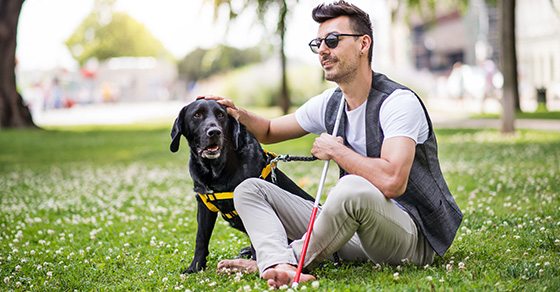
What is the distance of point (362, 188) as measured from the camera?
333 cm

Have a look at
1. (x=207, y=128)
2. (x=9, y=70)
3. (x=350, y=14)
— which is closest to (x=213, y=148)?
(x=207, y=128)

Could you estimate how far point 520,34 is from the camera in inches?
1654

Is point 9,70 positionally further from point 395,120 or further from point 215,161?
point 395,120

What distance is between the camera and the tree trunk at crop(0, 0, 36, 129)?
65.1 ft

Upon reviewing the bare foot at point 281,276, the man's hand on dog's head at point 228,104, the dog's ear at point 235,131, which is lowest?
the bare foot at point 281,276

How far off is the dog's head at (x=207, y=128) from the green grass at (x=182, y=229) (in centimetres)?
85

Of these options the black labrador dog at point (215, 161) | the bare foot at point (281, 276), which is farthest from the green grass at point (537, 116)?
the bare foot at point (281, 276)

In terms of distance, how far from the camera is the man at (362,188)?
339cm

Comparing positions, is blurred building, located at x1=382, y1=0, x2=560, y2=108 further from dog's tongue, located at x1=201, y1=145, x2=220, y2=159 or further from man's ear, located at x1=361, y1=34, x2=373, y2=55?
dog's tongue, located at x1=201, y1=145, x2=220, y2=159

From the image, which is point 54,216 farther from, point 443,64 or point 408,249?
point 443,64

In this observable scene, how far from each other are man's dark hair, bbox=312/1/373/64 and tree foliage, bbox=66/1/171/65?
218 feet

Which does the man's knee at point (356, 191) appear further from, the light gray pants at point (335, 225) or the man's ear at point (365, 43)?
the man's ear at point (365, 43)

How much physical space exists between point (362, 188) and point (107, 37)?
6855 cm

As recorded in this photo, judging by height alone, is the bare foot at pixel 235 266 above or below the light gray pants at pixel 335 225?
below
